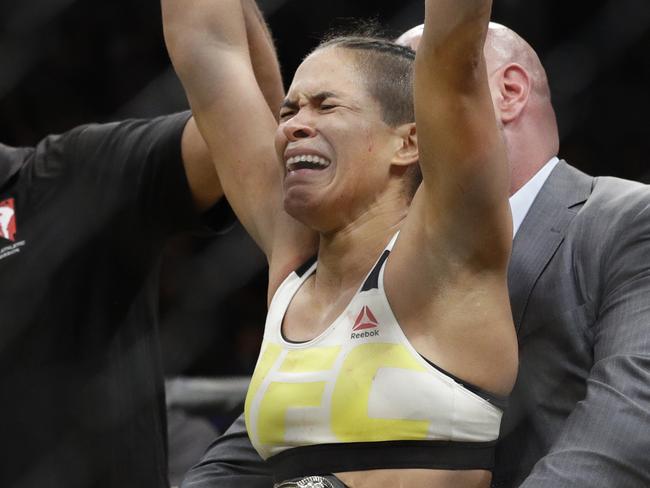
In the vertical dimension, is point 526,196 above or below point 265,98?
below

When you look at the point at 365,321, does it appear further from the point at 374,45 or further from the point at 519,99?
the point at 519,99

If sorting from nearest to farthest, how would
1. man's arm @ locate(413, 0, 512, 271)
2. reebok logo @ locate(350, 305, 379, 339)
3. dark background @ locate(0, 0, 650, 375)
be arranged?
man's arm @ locate(413, 0, 512, 271), reebok logo @ locate(350, 305, 379, 339), dark background @ locate(0, 0, 650, 375)

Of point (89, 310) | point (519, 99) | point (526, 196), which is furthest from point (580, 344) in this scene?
point (89, 310)

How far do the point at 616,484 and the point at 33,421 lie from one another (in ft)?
3.40

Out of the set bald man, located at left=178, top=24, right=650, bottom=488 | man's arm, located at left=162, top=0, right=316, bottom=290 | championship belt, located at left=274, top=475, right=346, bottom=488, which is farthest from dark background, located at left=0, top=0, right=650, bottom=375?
championship belt, located at left=274, top=475, right=346, bottom=488

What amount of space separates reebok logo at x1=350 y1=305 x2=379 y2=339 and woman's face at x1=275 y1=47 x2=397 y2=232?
0.61 feet

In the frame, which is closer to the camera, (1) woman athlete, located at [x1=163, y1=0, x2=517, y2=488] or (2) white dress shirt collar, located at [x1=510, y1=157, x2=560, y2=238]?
(1) woman athlete, located at [x1=163, y1=0, x2=517, y2=488]

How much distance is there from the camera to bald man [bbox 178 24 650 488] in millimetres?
1461

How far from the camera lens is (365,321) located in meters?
1.45

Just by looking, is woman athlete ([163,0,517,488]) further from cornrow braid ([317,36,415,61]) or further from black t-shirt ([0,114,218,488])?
black t-shirt ([0,114,218,488])

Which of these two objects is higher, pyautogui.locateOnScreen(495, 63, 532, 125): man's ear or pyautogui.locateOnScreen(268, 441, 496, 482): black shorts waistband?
pyautogui.locateOnScreen(495, 63, 532, 125): man's ear

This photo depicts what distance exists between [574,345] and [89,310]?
0.88m

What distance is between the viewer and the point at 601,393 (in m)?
1.49

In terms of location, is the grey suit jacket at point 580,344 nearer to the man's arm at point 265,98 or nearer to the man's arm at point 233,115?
the man's arm at point 233,115
